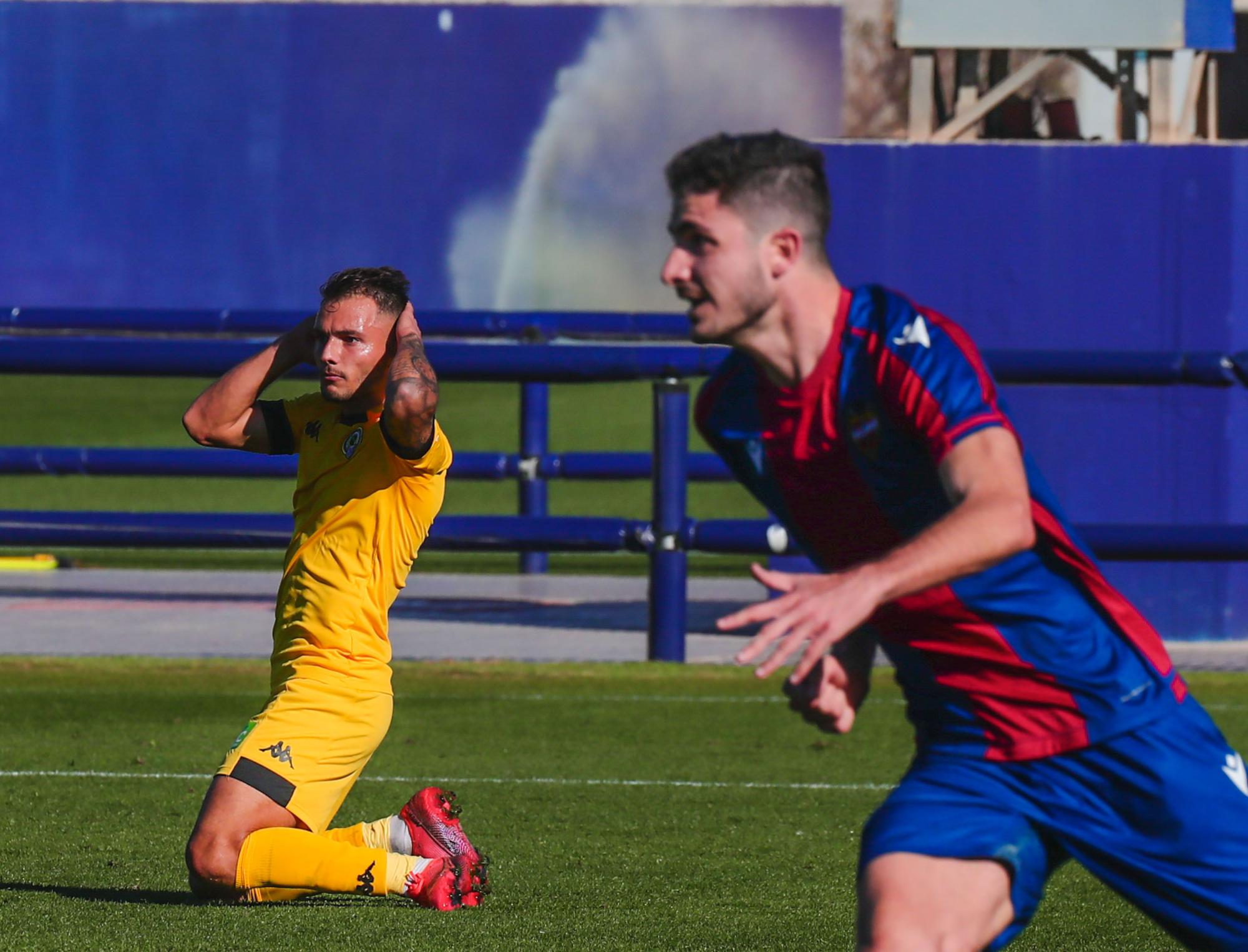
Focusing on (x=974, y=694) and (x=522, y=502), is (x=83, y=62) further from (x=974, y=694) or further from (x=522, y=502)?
(x=974, y=694)

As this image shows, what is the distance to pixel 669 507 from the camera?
8.98 meters

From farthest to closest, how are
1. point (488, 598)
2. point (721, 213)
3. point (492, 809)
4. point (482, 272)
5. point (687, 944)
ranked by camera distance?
point (482, 272), point (488, 598), point (492, 809), point (687, 944), point (721, 213)

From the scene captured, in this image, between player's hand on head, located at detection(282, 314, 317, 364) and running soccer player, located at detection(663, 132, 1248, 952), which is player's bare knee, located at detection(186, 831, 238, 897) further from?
running soccer player, located at detection(663, 132, 1248, 952)

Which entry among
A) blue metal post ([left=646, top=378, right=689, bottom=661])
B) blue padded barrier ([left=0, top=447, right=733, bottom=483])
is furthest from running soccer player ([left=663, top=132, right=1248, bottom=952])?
blue padded barrier ([left=0, top=447, right=733, bottom=483])

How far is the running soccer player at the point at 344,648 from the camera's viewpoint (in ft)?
15.9

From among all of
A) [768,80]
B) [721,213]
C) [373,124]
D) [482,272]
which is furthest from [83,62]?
[721,213]

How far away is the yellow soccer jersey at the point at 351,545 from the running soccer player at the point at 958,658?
1.91 meters

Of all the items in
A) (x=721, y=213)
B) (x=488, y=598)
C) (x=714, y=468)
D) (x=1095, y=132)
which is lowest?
(x=488, y=598)

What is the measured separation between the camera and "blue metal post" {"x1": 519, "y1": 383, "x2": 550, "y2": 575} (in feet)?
39.9

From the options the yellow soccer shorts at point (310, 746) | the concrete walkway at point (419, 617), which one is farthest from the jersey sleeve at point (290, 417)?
the concrete walkway at point (419, 617)

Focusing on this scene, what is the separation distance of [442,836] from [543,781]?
5.69 feet

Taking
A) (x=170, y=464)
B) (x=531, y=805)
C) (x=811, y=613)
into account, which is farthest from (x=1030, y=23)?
(x=811, y=613)

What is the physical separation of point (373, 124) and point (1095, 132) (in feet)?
34.8

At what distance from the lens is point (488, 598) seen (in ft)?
39.5
